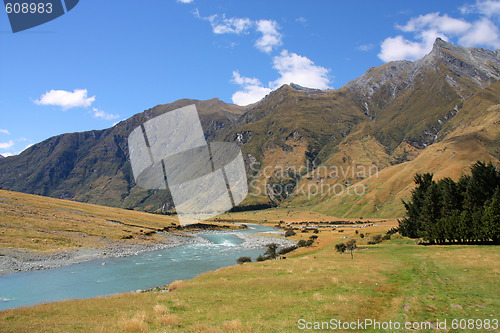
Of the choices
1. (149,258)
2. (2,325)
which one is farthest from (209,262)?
(2,325)

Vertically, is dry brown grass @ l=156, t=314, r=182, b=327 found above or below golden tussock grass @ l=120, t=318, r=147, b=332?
below

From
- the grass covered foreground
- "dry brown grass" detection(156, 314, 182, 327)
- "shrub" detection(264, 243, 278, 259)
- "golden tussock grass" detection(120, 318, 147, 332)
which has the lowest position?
"shrub" detection(264, 243, 278, 259)

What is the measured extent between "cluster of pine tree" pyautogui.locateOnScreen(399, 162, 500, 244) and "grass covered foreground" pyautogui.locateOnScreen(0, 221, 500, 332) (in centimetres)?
1278

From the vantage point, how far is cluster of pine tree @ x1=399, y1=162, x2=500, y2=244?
4253 centimetres

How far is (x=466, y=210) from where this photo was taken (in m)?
47.3

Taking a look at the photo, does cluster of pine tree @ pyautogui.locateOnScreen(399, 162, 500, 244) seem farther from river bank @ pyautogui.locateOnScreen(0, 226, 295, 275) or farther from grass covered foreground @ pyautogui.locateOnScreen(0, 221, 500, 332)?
river bank @ pyautogui.locateOnScreen(0, 226, 295, 275)

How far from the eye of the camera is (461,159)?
17962cm

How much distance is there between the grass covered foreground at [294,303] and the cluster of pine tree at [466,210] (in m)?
12.8

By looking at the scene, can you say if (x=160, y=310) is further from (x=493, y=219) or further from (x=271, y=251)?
(x=493, y=219)

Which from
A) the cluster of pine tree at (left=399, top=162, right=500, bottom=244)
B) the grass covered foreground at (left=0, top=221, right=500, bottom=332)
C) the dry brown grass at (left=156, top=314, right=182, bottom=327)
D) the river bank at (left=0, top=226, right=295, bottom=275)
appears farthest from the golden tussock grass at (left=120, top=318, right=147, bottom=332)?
the cluster of pine tree at (left=399, top=162, right=500, bottom=244)

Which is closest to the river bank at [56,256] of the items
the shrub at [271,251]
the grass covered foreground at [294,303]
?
the grass covered foreground at [294,303]

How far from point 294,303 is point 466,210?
141 ft

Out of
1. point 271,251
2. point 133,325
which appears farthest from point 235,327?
point 271,251

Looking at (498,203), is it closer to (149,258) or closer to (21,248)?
(149,258)
